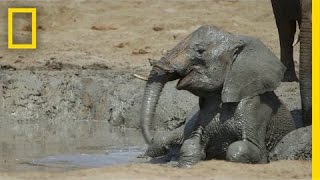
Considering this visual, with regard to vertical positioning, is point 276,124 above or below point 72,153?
above

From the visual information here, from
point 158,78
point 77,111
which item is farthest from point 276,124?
point 77,111

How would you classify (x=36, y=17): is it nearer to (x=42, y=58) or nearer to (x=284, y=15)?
(x=42, y=58)

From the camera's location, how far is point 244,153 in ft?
31.1

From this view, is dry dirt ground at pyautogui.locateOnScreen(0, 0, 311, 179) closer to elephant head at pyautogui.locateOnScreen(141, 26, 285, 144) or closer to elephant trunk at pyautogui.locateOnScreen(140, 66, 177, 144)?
elephant head at pyautogui.locateOnScreen(141, 26, 285, 144)

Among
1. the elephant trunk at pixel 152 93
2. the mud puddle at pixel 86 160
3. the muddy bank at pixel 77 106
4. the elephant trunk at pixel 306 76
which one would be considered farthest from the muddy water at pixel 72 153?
the elephant trunk at pixel 306 76

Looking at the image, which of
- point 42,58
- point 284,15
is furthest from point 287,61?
point 42,58

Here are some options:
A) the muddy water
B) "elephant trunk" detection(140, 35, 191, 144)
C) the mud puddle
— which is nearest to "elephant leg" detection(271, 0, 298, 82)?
the muddy water

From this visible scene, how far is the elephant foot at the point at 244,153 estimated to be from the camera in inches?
372

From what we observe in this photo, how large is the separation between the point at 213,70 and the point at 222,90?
199 millimetres

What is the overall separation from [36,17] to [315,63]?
13.2m

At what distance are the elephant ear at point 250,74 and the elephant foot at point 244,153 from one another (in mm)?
411

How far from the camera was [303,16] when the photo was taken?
35.7 feet

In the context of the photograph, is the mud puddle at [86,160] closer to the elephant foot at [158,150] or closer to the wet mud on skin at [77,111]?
the wet mud on skin at [77,111]

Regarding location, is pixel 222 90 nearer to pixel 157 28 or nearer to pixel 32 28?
pixel 157 28
